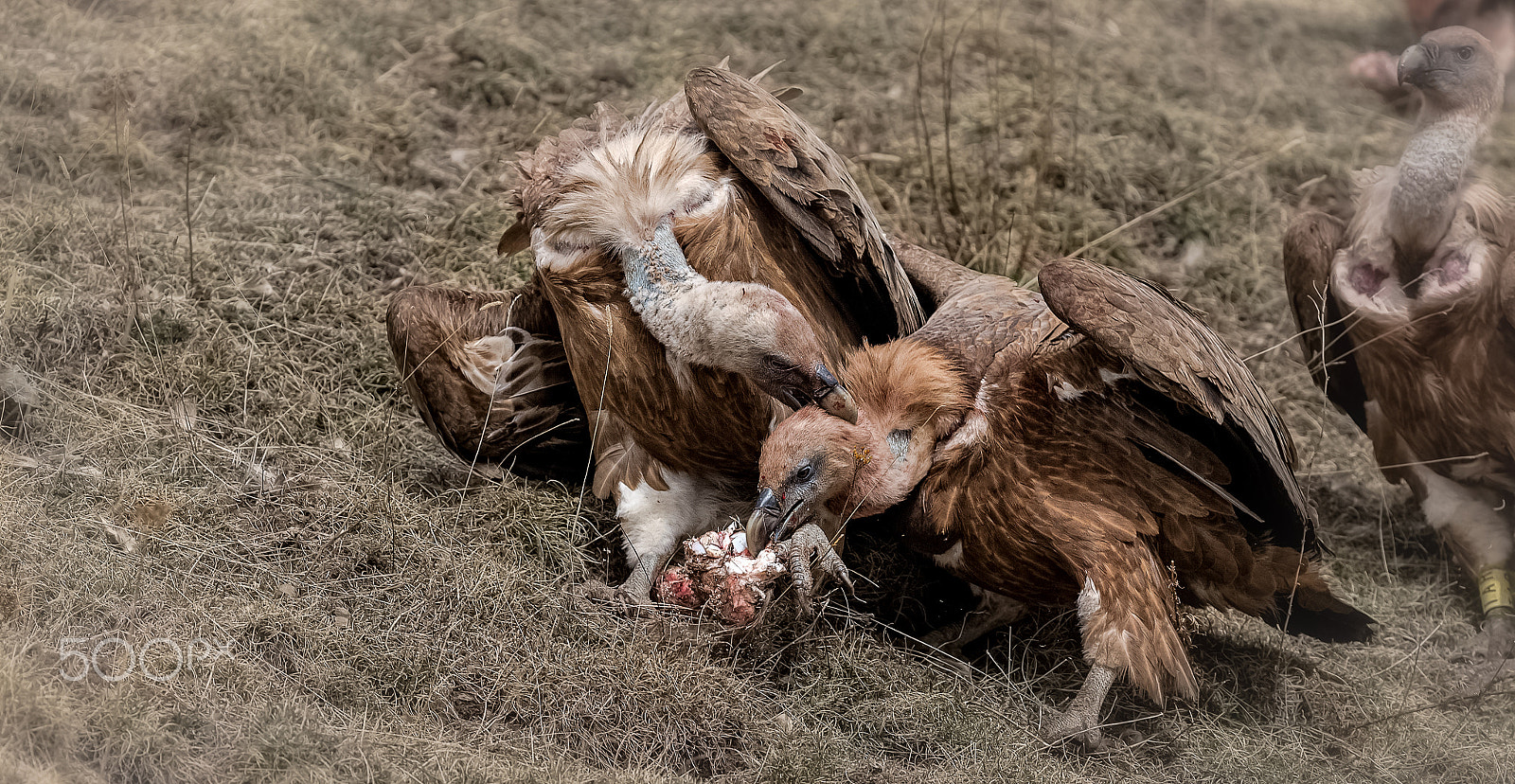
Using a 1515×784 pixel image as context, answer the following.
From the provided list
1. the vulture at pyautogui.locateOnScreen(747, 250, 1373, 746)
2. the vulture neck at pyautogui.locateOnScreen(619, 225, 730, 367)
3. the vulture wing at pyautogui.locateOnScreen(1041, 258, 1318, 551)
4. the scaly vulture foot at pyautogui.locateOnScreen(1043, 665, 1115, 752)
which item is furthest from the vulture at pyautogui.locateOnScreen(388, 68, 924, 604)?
the scaly vulture foot at pyautogui.locateOnScreen(1043, 665, 1115, 752)

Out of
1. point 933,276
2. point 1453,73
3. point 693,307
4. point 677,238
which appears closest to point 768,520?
point 693,307

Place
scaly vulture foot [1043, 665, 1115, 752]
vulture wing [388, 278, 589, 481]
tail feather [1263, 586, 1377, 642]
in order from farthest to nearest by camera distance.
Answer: vulture wing [388, 278, 589, 481]
tail feather [1263, 586, 1377, 642]
scaly vulture foot [1043, 665, 1115, 752]

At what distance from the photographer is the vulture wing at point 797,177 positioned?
11.4 ft

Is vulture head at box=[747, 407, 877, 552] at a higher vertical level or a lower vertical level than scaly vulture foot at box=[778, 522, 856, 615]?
higher

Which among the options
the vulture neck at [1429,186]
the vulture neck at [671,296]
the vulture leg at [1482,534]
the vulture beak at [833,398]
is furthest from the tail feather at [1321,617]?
the vulture neck at [671,296]

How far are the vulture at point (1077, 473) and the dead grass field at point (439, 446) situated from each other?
0.36 metres

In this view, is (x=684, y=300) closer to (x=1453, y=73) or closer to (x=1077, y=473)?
(x=1077, y=473)

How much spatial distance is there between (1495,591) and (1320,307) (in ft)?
4.20

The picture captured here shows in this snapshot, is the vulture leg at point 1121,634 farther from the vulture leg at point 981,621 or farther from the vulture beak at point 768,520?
the vulture beak at point 768,520

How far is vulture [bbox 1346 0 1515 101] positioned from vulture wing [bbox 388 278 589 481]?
3526 millimetres

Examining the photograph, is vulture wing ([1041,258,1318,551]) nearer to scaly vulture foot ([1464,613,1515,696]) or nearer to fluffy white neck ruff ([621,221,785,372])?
fluffy white neck ruff ([621,221,785,372])

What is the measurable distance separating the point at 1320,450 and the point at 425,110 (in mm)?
4568

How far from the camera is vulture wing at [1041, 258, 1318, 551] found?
2.99 metres

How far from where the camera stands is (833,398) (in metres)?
3.25
